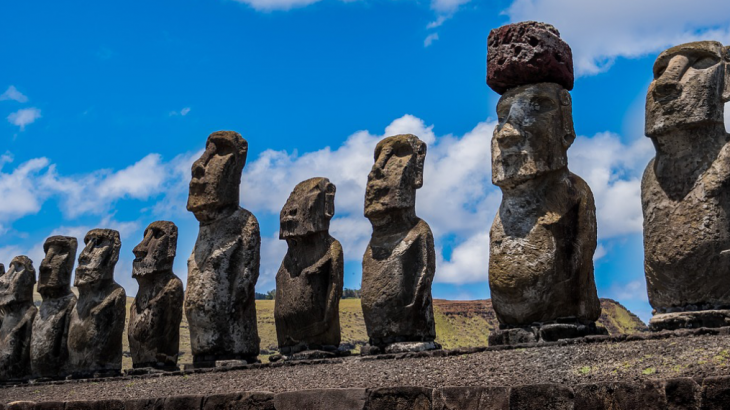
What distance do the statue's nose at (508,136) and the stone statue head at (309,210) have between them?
350 centimetres

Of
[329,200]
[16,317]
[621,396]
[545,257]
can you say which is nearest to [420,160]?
[329,200]

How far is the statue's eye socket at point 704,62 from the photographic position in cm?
1000

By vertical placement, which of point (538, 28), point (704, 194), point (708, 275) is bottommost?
point (708, 275)

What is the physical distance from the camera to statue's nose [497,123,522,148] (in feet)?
35.2

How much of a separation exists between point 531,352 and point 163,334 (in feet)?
26.0

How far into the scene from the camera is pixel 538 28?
11164mm

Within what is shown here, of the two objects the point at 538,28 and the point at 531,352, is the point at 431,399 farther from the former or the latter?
the point at 538,28

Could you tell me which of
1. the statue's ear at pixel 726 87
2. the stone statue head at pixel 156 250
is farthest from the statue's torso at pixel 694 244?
the stone statue head at pixel 156 250

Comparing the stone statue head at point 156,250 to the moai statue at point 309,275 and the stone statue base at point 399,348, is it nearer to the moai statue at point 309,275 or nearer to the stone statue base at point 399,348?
the moai statue at point 309,275

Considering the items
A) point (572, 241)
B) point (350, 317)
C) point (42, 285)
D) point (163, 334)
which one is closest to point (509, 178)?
point (572, 241)

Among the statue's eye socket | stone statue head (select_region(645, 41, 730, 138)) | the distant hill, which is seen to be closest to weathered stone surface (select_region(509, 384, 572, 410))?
the distant hill

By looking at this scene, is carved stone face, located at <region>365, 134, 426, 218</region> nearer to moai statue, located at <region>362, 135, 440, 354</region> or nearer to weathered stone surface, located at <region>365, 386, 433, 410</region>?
moai statue, located at <region>362, 135, 440, 354</region>

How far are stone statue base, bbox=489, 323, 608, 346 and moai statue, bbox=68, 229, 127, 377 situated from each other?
27.7 feet

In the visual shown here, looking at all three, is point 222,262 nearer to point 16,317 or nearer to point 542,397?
point 16,317
